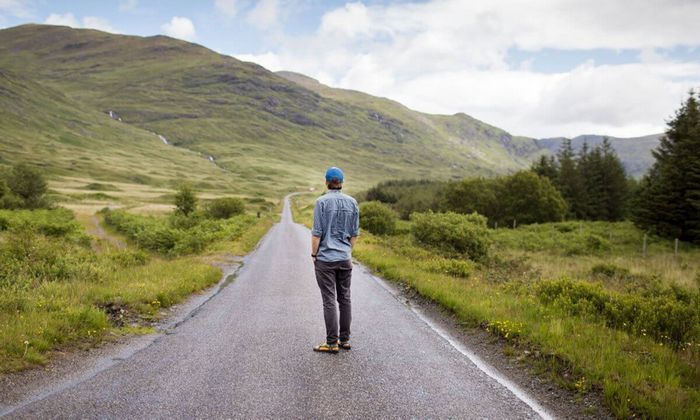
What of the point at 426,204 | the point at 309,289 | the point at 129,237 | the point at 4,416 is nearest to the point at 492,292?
the point at 309,289

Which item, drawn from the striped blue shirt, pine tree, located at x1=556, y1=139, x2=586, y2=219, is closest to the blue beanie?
the striped blue shirt

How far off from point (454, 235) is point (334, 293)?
54.0 feet

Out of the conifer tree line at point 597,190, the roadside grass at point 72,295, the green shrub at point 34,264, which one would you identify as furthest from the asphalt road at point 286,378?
the conifer tree line at point 597,190

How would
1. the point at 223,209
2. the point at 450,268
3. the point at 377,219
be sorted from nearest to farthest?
1. the point at 450,268
2. the point at 377,219
3. the point at 223,209

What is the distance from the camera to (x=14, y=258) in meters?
13.3

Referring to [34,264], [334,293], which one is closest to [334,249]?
[334,293]

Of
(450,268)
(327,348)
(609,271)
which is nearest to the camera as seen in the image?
(327,348)

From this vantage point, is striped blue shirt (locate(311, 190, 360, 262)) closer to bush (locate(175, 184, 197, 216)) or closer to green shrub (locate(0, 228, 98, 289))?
green shrub (locate(0, 228, 98, 289))

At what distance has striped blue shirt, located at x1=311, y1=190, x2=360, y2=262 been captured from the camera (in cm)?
765

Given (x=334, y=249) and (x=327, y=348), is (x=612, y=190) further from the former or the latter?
(x=327, y=348)

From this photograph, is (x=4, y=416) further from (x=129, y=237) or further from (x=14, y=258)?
(x=129, y=237)

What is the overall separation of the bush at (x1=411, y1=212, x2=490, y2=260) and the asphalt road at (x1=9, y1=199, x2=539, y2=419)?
1402 centimetres

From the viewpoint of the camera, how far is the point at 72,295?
32.8ft

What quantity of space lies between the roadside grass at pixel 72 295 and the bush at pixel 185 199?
38.5m
